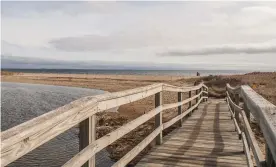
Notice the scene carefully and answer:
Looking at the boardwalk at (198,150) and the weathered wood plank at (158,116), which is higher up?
the weathered wood plank at (158,116)

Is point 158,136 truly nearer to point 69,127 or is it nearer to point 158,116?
point 158,116

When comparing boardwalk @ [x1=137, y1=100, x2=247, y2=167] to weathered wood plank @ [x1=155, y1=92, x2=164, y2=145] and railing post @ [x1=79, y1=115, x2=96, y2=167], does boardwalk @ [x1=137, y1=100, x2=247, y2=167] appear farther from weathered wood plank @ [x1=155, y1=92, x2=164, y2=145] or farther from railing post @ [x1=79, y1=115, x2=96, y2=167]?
railing post @ [x1=79, y1=115, x2=96, y2=167]

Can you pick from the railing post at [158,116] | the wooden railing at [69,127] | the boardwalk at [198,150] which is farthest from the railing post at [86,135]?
the railing post at [158,116]

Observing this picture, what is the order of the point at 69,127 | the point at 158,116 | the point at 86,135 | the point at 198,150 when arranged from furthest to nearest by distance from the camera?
the point at 158,116
the point at 198,150
the point at 86,135
the point at 69,127

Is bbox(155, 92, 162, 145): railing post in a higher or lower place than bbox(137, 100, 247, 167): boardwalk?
higher

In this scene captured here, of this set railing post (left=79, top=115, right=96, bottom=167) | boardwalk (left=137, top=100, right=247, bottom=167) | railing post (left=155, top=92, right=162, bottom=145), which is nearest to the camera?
railing post (left=79, top=115, right=96, bottom=167)

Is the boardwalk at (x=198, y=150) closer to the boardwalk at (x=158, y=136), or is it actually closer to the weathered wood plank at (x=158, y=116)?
the boardwalk at (x=158, y=136)

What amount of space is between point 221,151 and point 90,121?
12.2 ft

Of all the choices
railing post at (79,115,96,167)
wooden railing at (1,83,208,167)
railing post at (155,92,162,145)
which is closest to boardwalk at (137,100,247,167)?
railing post at (155,92,162,145)

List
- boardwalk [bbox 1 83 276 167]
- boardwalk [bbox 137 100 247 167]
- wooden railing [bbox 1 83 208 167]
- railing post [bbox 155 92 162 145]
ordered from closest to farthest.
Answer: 1. wooden railing [bbox 1 83 208 167]
2. boardwalk [bbox 1 83 276 167]
3. boardwalk [bbox 137 100 247 167]
4. railing post [bbox 155 92 162 145]

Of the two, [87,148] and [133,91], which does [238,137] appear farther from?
[87,148]

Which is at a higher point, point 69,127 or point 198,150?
point 69,127

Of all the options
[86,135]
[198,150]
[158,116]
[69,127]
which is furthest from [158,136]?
[69,127]

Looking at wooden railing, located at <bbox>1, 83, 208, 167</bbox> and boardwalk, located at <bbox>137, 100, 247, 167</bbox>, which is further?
boardwalk, located at <bbox>137, 100, 247, 167</bbox>
